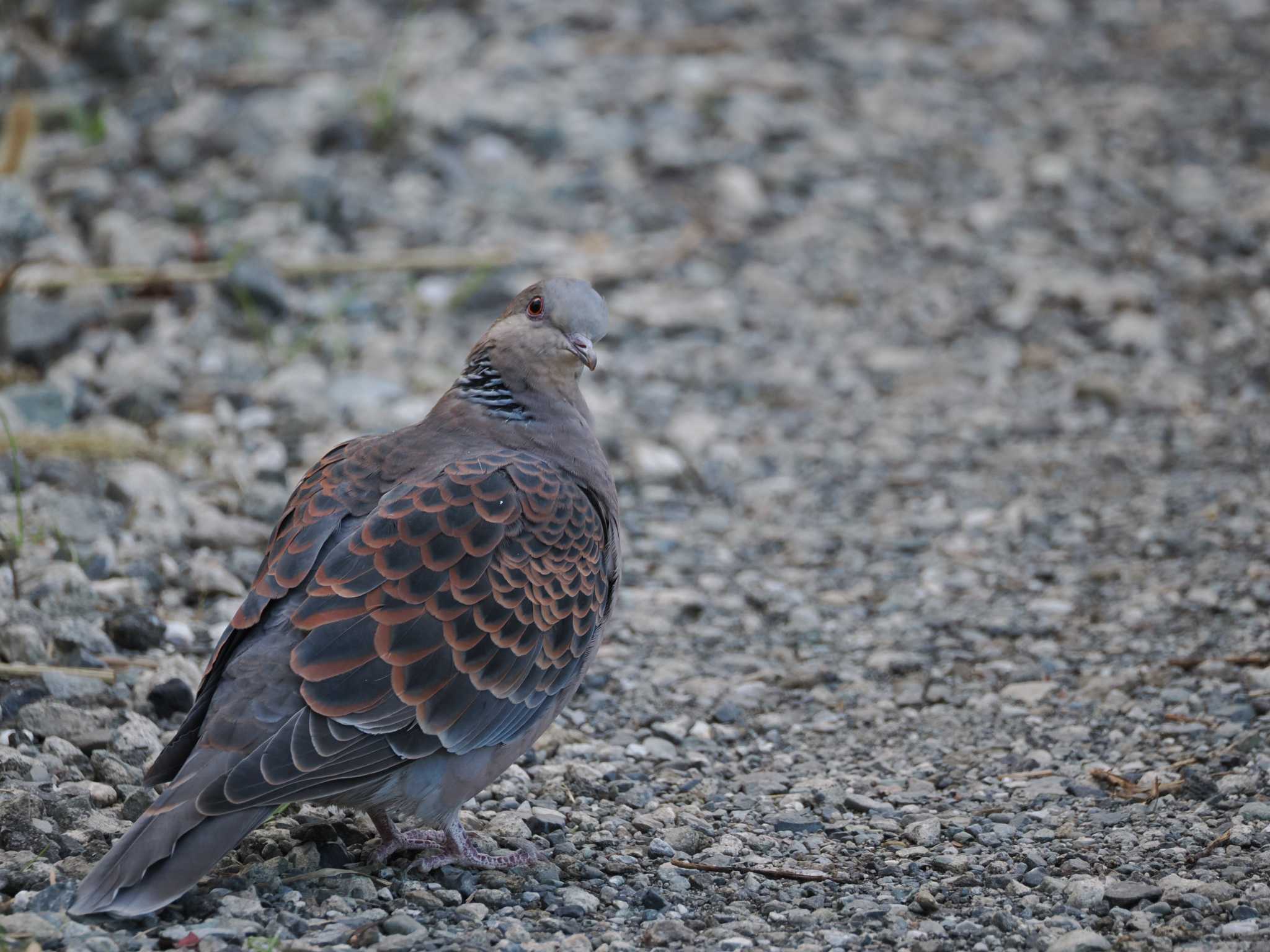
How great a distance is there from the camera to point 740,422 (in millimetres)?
6840

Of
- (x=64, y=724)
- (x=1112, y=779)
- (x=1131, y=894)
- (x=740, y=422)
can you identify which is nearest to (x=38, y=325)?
(x=64, y=724)

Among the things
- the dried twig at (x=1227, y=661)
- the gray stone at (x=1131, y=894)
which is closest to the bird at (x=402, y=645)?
the gray stone at (x=1131, y=894)

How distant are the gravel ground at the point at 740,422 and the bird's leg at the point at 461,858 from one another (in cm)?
5

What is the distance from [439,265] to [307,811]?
3.80 m

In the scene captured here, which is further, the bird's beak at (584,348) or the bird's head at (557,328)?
the bird's head at (557,328)

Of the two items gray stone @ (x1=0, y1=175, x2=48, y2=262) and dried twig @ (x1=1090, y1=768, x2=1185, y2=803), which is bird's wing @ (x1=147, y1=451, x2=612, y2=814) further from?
gray stone @ (x1=0, y1=175, x2=48, y2=262)

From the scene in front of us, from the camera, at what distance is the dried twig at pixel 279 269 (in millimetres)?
6617

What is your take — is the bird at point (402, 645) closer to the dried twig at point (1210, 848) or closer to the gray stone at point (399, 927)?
the gray stone at point (399, 927)

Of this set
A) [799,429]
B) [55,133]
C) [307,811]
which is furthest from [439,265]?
[307,811]

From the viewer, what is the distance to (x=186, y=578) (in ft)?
16.5

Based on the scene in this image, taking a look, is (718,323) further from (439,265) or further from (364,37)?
(364,37)

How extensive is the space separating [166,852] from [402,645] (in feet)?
2.40

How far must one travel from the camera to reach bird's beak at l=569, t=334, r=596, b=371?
424 centimetres

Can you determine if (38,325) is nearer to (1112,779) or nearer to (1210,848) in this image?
(1112,779)
